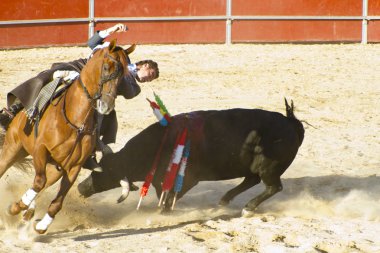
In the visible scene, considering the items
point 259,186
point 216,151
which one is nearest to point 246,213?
point 216,151

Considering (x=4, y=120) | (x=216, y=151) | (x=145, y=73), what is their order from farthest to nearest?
1. (x=216, y=151)
2. (x=4, y=120)
3. (x=145, y=73)

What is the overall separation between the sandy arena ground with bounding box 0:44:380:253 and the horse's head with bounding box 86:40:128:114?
117 cm

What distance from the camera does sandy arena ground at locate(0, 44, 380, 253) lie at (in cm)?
696

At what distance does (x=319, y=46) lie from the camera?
617 inches

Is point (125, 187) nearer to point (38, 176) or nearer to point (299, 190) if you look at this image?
point (38, 176)

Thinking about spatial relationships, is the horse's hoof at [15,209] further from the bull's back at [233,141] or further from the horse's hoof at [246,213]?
the horse's hoof at [246,213]

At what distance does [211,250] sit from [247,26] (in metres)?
9.41

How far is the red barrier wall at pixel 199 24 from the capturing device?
49.3ft

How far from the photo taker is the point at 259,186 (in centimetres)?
926

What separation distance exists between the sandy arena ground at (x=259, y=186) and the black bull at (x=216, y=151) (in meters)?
0.34

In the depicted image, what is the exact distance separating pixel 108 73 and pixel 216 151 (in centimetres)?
197

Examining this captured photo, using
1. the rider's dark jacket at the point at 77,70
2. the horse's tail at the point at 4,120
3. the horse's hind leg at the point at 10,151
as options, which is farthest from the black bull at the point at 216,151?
the horse's tail at the point at 4,120

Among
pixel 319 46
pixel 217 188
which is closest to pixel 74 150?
pixel 217 188

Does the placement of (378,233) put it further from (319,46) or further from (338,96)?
(319,46)
